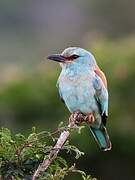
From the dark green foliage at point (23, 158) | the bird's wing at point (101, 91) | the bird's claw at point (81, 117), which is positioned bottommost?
the dark green foliage at point (23, 158)

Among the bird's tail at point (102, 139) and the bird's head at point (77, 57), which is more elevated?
the bird's head at point (77, 57)

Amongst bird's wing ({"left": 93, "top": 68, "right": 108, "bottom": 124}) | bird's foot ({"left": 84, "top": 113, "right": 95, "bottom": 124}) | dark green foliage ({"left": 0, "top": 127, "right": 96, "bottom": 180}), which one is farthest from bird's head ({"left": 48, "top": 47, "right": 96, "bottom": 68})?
dark green foliage ({"left": 0, "top": 127, "right": 96, "bottom": 180})

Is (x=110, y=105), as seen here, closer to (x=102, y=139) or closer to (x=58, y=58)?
(x=102, y=139)

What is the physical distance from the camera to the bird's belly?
5.73m

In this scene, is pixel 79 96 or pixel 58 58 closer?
pixel 58 58

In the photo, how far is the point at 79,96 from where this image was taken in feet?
18.9

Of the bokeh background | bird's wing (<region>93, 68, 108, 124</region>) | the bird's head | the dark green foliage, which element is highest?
the bokeh background

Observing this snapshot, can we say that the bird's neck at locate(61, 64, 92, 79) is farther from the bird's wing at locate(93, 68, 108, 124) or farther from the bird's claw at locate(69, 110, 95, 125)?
the bird's claw at locate(69, 110, 95, 125)

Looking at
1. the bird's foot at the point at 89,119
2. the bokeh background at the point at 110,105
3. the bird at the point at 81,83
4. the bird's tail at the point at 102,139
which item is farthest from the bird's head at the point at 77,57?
the bokeh background at the point at 110,105

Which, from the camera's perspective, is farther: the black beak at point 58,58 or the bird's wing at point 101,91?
the bird's wing at point 101,91

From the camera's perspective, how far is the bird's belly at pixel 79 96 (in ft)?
18.8

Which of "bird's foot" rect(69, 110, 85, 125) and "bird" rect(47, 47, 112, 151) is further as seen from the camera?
"bird" rect(47, 47, 112, 151)

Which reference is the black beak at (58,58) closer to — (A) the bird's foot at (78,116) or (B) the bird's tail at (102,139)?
(A) the bird's foot at (78,116)

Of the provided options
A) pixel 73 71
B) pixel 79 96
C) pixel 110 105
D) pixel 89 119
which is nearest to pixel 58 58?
pixel 73 71
